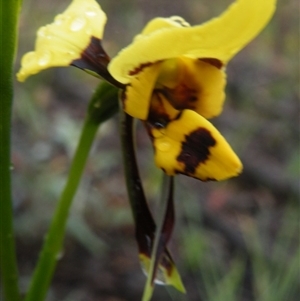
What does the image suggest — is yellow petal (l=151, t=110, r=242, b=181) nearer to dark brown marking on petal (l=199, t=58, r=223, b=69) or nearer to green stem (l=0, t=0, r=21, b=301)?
dark brown marking on petal (l=199, t=58, r=223, b=69)

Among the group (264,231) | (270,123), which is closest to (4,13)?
(264,231)

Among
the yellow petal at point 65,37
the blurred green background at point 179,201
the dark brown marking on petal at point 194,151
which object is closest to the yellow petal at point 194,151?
the dark brown marking on petal at point 194,151

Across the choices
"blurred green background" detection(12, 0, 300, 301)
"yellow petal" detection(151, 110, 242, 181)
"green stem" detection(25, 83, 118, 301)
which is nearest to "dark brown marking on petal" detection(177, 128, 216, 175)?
"yellow petal" detection(151, 110, 242, 181)

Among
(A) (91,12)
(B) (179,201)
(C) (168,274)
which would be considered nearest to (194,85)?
(A) (91,12)

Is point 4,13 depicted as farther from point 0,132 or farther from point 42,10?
point 42,10

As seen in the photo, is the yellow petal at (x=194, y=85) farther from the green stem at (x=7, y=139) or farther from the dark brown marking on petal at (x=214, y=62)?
the green stem at (x=7, y=139)

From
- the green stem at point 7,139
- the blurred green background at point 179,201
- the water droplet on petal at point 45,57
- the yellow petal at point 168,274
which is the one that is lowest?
the blurred green background at point 179,201
